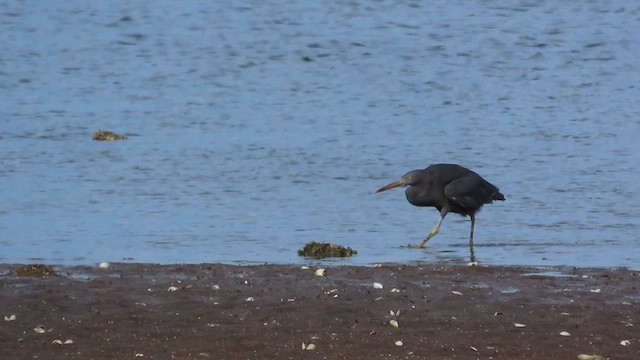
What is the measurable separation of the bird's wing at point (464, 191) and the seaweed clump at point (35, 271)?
4.57 metres

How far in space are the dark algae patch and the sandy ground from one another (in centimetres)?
130

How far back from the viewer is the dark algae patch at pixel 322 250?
13703 millimetres

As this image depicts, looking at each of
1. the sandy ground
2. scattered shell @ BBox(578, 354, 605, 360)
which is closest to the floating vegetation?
the sandy ground

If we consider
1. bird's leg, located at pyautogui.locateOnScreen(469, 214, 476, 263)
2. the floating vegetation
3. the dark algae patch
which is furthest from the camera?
A: the floating vegetation

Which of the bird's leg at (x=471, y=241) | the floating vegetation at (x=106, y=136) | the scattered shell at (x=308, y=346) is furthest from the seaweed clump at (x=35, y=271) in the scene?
the floating vegetation at (x=106, y=136)

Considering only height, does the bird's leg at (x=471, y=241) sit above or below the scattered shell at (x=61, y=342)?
below

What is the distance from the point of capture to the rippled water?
1545 cm

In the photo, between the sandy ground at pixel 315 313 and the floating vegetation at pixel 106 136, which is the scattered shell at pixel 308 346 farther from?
the floating vegetation at pixel 106 136

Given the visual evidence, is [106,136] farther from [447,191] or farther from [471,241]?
[471,241]

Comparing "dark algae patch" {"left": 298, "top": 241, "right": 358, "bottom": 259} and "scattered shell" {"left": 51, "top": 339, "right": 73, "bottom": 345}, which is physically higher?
"scattered shell" {"left": 51, "top": 339, "right": 73, "bottom": 345}

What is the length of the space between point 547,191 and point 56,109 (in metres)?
9.26

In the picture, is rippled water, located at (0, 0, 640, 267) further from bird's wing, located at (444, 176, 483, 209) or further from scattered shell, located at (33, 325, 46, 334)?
scattered shell, located at (33, 325, 46, 334)

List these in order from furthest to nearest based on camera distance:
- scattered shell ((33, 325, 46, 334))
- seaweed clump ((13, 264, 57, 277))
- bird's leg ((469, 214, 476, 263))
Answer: bird's leg ((469, 214, 476, 263))
seaweed clump ((13, 264, 57, 277))
scattered shell ((33, 325, 46, 334))

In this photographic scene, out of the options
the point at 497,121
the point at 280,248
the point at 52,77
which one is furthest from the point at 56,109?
the point at 280,248
